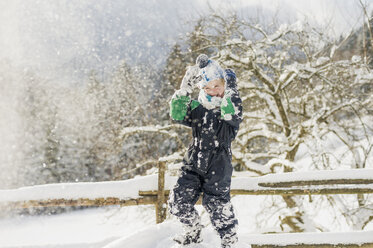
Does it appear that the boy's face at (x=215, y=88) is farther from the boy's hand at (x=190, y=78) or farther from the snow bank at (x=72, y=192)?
Result: the snow bank at (x=72, y=192)

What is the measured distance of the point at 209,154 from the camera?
2439mm

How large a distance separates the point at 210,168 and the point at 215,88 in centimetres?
66

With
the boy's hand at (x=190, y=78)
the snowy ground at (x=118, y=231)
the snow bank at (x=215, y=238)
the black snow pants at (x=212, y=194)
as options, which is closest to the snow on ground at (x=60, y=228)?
the snowy ground at (x=118, y=231)

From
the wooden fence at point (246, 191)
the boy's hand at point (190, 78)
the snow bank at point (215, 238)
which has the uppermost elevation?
the boy's hand at point (190, 78)

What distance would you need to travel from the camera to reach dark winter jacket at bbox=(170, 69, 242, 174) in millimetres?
2410

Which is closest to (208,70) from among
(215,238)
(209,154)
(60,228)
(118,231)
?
(209,154)

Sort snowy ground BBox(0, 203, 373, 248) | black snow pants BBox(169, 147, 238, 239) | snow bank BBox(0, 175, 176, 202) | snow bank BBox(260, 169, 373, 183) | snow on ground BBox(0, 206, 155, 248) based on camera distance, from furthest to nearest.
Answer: snow on ground BBox(0, 206, 155, 248)
snow bank BBox(260, 169, 373, 183)
snow bank BBox(0, 175, 176, 202)
snowy ground BBox(0, 203, 373, 248)
black snow pants BBox(169, 147, 238, 239)

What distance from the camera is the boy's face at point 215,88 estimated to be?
96.1 inches

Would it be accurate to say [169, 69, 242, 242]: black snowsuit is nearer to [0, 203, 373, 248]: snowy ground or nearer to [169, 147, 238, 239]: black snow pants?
[169, 147, 238, 239]: black snow pants

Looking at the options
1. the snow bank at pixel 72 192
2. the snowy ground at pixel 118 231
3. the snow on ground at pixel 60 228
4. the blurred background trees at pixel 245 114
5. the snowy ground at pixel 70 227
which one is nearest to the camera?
the snowy ground at pixel 118 231

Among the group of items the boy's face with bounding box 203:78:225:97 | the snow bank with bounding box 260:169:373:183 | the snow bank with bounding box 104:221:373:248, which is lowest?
the snow bank with bounding box 104:221:373:248

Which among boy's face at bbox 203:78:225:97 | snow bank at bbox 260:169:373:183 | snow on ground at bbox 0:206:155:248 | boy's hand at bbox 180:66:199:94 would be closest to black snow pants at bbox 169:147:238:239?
boy's face at bbox 203:78:225:97

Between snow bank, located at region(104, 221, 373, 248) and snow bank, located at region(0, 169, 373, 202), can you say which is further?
snow bank, located at region(0, 169, 373, 202)

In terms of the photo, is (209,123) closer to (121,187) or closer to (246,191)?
(246,191)
